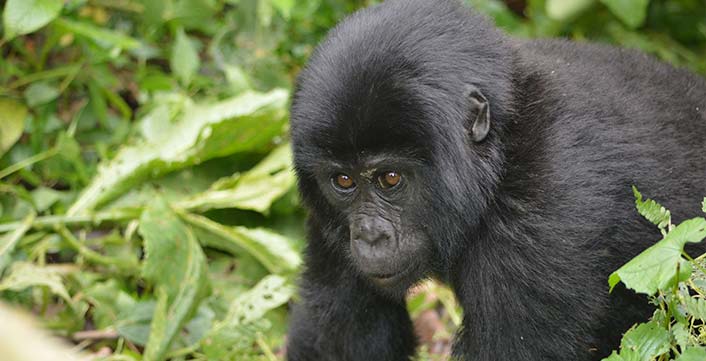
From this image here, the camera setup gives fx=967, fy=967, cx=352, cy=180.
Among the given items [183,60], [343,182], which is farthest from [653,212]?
[183,60]

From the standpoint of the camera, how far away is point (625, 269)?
9.88 ft

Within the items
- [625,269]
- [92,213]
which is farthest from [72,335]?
[625,269]

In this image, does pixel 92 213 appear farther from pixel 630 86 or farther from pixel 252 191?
pixel 630 86

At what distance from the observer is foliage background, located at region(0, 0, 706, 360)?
501 cm

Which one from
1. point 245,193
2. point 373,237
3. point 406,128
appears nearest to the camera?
point 406,128

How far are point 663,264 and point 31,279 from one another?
336 centimetres

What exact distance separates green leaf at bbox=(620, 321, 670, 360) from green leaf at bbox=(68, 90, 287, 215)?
10.2 feet

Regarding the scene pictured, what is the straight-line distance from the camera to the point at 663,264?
2.95 meters

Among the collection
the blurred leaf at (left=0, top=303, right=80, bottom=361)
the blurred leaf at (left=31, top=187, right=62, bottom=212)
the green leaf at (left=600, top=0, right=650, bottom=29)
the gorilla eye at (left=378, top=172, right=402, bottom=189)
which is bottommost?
the blurred leaf at (left=31, top=187, right=62, bottom=212)

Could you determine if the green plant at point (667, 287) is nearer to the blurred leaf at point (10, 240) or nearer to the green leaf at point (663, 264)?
the green leaf at point (663, 264)

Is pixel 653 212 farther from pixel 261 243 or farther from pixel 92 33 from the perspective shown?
pixel 92 33

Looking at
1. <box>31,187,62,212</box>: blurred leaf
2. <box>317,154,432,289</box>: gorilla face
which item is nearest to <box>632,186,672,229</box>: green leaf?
<box>317,154,432,289</box>: gorilla face

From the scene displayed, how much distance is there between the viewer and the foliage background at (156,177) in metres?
5.01

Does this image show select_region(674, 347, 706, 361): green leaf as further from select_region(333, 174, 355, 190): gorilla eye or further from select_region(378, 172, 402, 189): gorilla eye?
select_region(333, 174, 355, 190): gorilla eye
